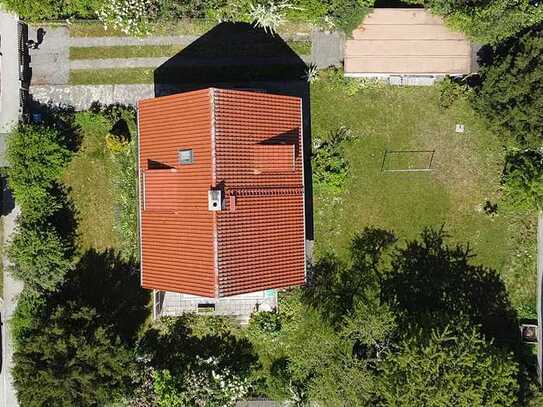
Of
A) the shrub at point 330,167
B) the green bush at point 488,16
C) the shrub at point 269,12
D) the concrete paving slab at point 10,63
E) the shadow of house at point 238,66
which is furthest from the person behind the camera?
the shadow of house at point 238,66

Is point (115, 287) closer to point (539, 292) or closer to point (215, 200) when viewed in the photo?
point (215, 200)

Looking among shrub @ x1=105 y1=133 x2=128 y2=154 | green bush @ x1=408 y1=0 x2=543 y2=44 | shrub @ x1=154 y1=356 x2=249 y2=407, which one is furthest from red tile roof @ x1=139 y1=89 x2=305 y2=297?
green bush @ x1=408 y1=0 x2=543 y2=44

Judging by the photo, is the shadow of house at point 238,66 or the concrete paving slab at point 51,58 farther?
the concrete paving slab at point 51,58

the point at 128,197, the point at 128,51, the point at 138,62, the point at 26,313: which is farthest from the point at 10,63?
the point at 26,313

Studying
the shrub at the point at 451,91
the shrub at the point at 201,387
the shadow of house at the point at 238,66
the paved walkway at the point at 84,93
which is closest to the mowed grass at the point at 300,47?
the shadow of house at the point at 238,66

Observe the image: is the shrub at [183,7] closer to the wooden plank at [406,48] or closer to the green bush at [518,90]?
the wooden plank at [406,48]

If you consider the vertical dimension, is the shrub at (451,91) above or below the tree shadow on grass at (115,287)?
above

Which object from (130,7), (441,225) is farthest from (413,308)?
(130,7)

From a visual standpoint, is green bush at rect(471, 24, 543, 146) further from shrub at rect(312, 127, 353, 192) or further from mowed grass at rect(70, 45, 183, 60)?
mowed grass at rect(70, 45, 183, 60)
